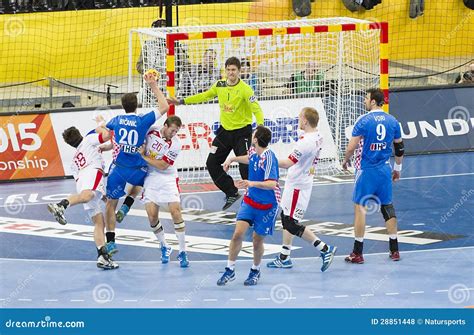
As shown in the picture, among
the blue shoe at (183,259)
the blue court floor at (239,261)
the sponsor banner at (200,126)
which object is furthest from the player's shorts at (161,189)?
the sponsor banner at (200,126)

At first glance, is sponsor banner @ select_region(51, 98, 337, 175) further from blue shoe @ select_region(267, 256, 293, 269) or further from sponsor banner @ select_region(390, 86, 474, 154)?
blue shoe @ select_region(267, 256, 293, 269)

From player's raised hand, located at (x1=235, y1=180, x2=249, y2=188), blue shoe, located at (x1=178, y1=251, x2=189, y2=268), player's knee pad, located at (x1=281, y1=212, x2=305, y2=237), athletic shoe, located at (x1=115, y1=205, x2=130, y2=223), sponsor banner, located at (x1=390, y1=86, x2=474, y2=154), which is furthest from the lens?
sponsor banner, located at (x1=390, y1=86, x2=474, y2=154)

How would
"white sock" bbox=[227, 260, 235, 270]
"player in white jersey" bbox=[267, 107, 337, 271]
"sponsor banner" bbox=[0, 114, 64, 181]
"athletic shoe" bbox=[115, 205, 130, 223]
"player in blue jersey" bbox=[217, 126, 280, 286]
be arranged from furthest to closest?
"sponsor banner" bbox=[0, 114, 64, 181]
"athletic shoe" bbox=[115, 205, 130, 223]
"player in white jersey" bbox=[267, 107, 337, 271]
"white sock" bbox=[227, 260, 235, 270]
"player in blue jersey" bbox=[217, 126, 280, 286]

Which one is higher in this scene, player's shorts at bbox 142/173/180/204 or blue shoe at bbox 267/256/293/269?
player's shorts at bbox 142/173/180/204

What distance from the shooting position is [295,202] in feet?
45.2

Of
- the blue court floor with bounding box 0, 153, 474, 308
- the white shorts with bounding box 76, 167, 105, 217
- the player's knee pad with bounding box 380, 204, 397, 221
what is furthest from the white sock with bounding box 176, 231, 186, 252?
the player's knee pad with bounding box 380, 204, 397, 221

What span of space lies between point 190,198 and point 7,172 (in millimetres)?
4032

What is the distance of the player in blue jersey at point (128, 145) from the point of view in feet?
45.9

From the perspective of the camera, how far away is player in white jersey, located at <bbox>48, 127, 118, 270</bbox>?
14.0 m

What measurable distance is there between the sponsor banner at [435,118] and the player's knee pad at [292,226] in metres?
8.69

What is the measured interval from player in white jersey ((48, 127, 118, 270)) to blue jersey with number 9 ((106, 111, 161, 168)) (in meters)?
0.18

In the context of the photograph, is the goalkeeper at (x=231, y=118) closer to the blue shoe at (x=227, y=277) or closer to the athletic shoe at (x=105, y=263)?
the athletic shoe at (x=105, y=263)

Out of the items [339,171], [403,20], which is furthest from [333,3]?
[339,171]

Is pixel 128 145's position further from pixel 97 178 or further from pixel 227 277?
pixel 227 277
